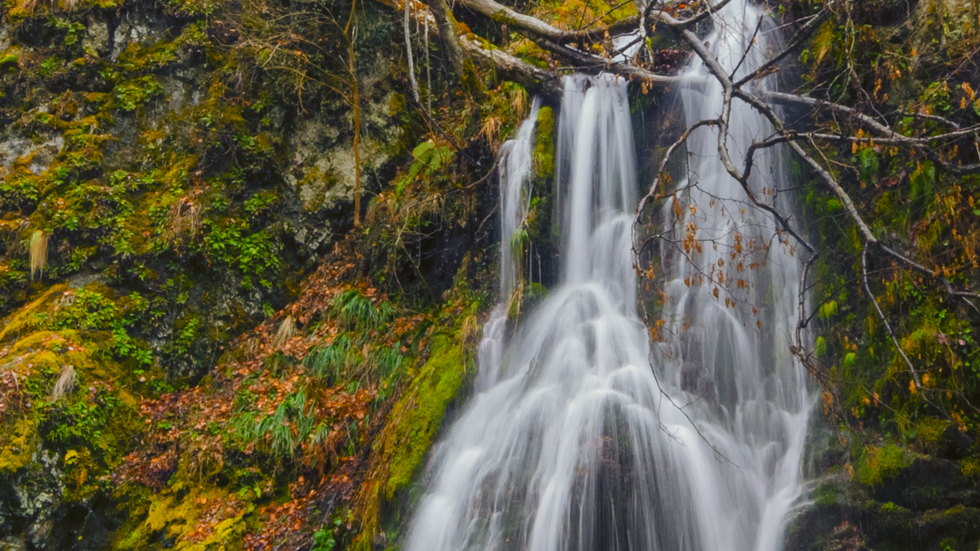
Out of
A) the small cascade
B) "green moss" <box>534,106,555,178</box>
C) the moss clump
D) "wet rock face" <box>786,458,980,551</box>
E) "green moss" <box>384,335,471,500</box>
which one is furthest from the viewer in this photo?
"green moss" <box>534,106,555,178</box>

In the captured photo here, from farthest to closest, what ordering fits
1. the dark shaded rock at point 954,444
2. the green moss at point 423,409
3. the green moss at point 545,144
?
the green moss at point 545,144 < the green moss at point 423,409 < the dark shaded rock at point 954,444

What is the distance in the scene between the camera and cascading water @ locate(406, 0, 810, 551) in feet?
14.7

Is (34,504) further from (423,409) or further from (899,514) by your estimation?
(899,514)

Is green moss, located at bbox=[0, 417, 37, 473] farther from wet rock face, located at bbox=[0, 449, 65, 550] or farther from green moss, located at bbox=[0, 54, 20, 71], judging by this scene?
green moss, located at bbox=[0, 54, 20, 71]

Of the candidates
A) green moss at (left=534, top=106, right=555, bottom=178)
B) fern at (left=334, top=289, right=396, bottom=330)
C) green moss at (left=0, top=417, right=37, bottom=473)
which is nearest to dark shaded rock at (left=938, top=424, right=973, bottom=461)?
green moss at (left=534, top=106, right=555, bottom=178)

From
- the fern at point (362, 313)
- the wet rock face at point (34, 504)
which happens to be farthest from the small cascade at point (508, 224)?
the wet rock face at point (34, 504)

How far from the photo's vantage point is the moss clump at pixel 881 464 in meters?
4.19

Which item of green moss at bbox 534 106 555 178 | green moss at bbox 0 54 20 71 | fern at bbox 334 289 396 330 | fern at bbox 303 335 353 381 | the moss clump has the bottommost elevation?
the moss clump

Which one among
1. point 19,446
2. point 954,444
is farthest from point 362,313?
point 954,444

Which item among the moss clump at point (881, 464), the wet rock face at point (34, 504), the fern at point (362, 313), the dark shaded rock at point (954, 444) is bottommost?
the wet rock face at point (34, 504)

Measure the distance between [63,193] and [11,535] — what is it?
450 centimetres

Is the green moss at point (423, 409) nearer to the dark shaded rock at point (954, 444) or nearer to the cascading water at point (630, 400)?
the cascading water at point (630, 400)

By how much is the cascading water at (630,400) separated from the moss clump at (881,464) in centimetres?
53

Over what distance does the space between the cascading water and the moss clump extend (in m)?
0.53
